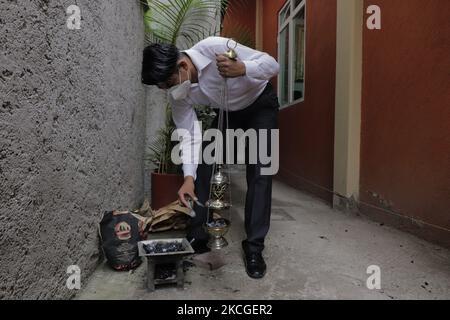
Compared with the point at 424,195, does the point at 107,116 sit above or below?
above

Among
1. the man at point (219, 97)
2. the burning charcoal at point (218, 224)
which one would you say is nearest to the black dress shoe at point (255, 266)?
the man at point (219, 97)

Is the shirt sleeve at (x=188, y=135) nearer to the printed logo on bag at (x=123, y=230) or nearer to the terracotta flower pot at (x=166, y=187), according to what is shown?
the printed logo on bag at (x=123, y=230)

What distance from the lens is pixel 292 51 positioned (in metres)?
4.96

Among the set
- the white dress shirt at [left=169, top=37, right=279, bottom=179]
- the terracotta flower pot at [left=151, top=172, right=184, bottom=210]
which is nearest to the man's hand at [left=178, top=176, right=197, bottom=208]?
the white dress shirt at [left=169, top=37, right=279, bottom=179]

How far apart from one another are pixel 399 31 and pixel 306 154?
2043 millimetres

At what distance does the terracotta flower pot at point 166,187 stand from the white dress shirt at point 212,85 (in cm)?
88

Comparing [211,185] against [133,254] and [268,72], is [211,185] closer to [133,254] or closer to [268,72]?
[133,254]

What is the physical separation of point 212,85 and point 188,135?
31 centimetres

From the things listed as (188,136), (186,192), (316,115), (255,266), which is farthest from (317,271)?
(316,115)

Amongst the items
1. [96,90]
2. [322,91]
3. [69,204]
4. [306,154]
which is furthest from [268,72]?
[306,154]

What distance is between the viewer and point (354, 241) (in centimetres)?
217

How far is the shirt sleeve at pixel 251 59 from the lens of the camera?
1.57 metres

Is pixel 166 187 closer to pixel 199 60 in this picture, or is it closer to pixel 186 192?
pixel 186 192

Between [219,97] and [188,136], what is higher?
[219,97]
